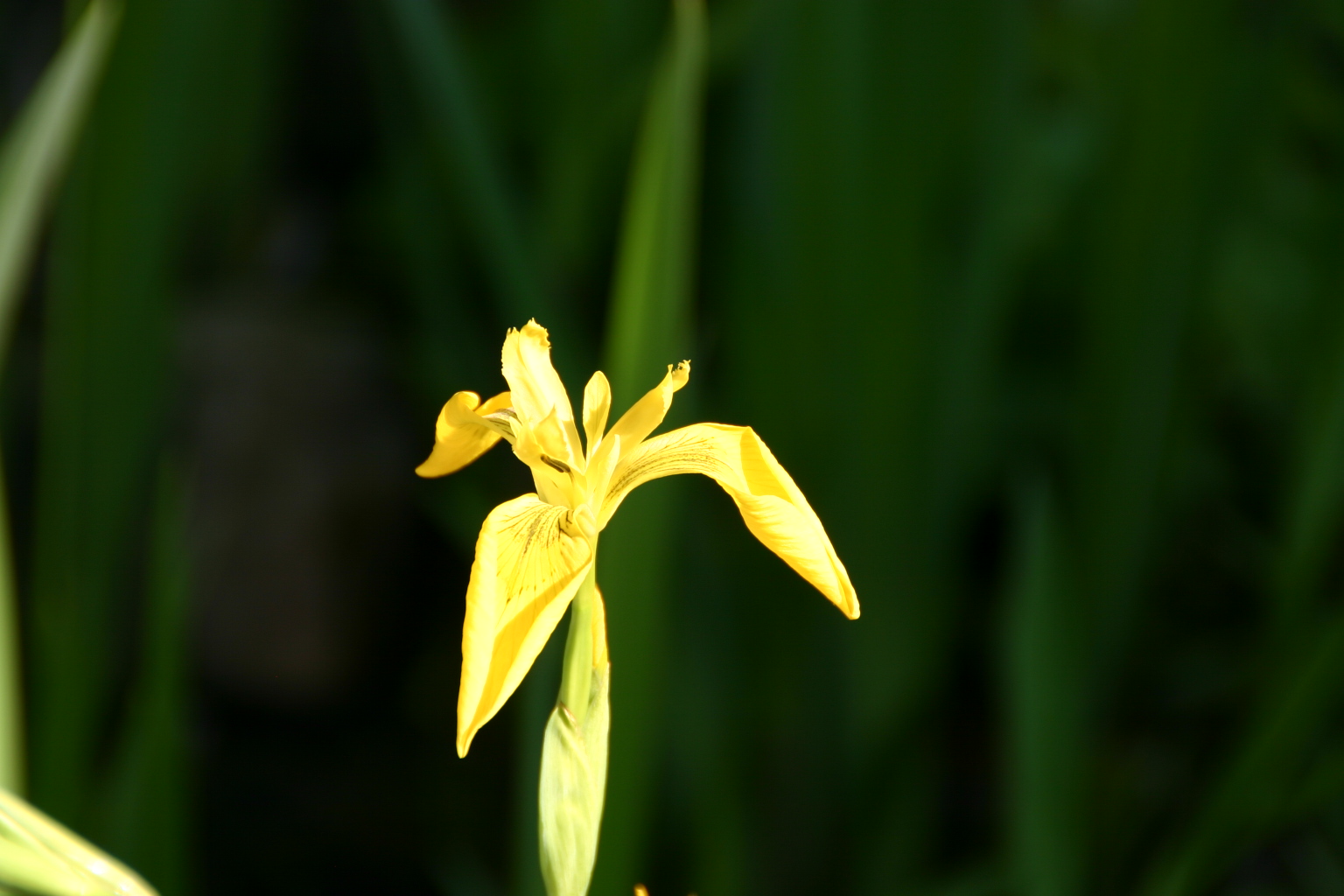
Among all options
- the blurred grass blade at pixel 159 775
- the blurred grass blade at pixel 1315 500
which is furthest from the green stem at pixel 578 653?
the blurred grass blade at pixel 1315 500

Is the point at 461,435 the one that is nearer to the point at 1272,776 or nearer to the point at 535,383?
the point at 535,383

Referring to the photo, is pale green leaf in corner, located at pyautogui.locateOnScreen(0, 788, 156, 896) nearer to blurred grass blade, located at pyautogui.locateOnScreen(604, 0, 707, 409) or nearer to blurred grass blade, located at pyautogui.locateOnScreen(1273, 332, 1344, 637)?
blurred grass blade, located at pyautogui.locateOnScreen(604, 0, 707, 409)

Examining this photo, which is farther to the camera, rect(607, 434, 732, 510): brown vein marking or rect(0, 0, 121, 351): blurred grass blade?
rect(0, 0, 121, 351): blurred grass blade

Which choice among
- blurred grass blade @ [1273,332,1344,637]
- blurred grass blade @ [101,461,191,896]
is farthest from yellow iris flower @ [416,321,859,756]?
blurred grass blade @ [1273,332,1344,637]

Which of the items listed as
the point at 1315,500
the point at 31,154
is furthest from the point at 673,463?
the point at 1315,500

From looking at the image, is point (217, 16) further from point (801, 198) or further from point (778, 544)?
point (778, 544)

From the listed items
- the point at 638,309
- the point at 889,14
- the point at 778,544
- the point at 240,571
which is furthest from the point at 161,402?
the point at 778,544

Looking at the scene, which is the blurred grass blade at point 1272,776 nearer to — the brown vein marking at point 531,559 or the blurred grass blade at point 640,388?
the blurred grass blade at point 640,388
